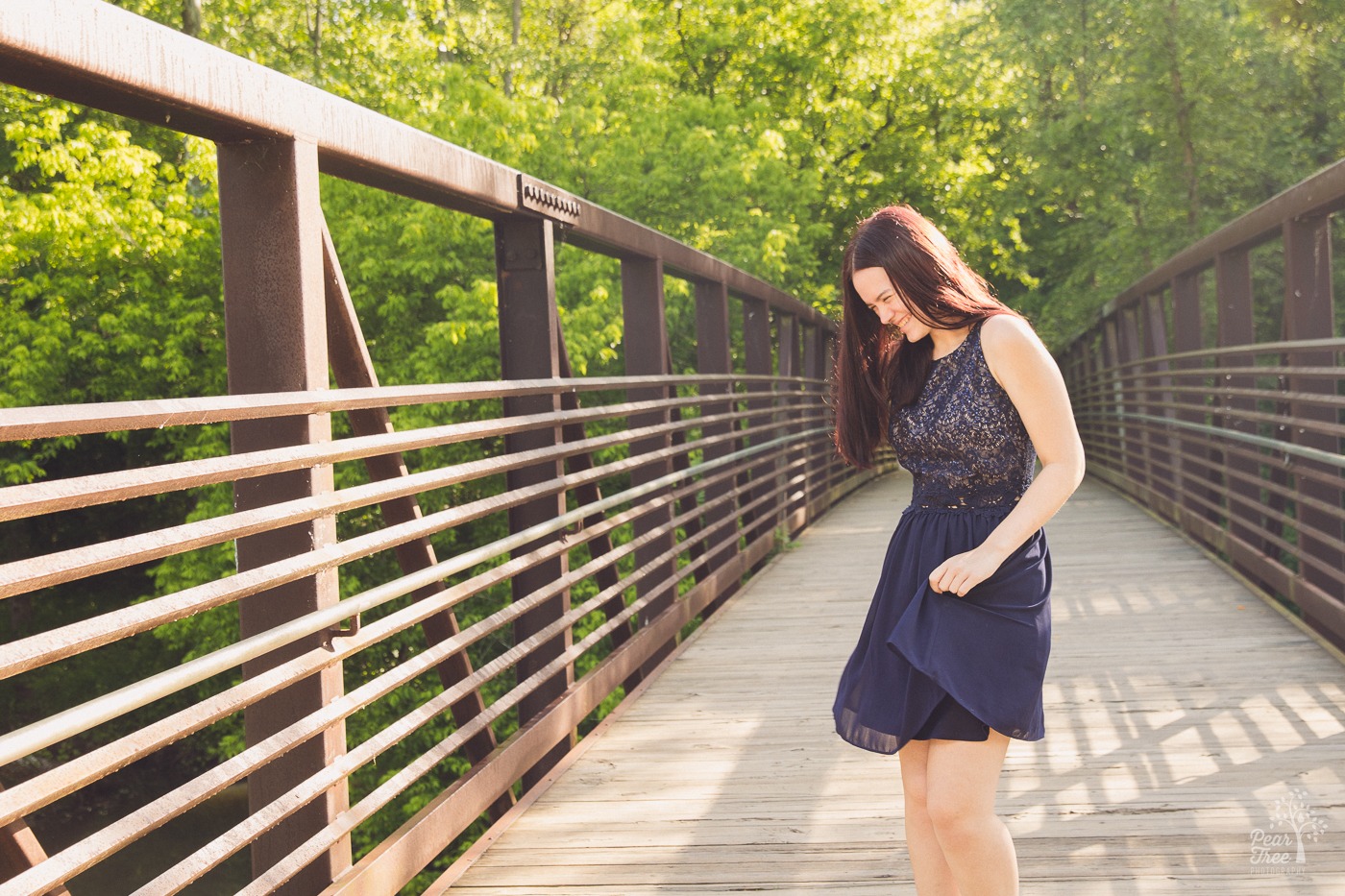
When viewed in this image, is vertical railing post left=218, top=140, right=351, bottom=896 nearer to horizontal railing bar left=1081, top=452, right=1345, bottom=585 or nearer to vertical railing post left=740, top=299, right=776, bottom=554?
horizontal railing bar left=1081, top=452, right=1345, bottom=585

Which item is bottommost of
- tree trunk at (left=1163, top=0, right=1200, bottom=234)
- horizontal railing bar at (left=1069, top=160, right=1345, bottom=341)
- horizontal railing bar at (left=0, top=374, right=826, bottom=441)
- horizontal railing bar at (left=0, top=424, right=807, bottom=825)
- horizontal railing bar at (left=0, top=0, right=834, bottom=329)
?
horizontal railing bar at (left=0, top=424, right=807, bottom=825)

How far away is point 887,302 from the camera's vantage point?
8.41 ft

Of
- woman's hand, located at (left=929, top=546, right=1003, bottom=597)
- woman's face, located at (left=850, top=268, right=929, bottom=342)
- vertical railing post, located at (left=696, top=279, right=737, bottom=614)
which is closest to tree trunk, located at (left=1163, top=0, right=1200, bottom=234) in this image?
vertical railing post, located at (left=696, top=279, right=737, bottom=614)

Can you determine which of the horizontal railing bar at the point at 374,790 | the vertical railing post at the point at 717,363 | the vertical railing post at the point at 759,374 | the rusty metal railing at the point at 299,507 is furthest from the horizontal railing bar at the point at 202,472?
the vertical railing post at the point at 759,374

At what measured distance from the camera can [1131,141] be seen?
19344 mm

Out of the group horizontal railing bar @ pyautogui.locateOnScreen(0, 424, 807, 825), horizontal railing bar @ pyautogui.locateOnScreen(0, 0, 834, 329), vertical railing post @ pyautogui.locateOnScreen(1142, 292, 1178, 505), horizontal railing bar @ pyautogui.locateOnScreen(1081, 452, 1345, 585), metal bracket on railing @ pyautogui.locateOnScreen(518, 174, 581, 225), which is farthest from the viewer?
vertical railing post @ pyautogui.locateOnScreen(1142, 292, 1178, 505)

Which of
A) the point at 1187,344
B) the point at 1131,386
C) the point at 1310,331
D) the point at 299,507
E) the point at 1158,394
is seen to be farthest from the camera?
the point at 1131,386

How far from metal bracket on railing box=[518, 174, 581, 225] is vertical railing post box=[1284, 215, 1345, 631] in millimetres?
3471

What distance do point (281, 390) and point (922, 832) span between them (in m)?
1.55

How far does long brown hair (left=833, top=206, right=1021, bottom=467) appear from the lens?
99.0 inches

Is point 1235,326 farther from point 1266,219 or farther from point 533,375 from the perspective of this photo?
point 533,375

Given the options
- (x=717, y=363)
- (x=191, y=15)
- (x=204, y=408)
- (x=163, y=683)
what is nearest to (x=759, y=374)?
(x=717, y=363)

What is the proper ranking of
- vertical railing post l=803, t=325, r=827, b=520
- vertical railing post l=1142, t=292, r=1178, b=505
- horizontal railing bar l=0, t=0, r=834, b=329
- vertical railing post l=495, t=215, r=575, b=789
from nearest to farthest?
1. horizontal railing bar l=0, t=0, r=834, b=329
2. vertical railing post l=495, t=215, r=575, b=789
3. vertical railing post l=1142, t=292, r=1178, b=505
4. vertical railing post l=803, t=325, r=827, b=520

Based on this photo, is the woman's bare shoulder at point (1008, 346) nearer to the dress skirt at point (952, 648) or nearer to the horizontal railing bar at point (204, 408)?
the dress skirt at point (952, 648)
